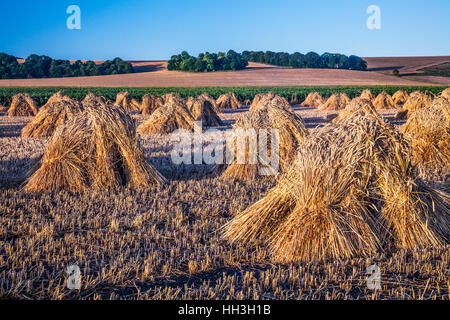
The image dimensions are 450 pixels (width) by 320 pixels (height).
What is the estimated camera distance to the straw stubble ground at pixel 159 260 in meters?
3.86

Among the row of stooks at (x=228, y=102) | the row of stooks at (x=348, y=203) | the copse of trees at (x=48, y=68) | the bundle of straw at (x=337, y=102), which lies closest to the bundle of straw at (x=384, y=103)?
the row of stooks at (x=228, y=102)

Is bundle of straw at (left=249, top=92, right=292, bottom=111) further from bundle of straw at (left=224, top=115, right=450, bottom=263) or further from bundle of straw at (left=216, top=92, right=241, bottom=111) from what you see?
bundle of straw at (left=224, top=115, right=450, bottom=263)

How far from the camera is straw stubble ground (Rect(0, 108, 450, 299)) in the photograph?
12.7 feet

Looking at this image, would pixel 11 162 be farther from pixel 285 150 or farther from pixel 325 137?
pixel 325 137

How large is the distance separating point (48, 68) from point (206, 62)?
1101 inches

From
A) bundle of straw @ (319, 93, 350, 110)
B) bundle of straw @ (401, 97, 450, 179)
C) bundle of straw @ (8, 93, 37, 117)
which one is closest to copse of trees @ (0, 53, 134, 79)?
bundle of straw @ (8, 93, 37, 117)

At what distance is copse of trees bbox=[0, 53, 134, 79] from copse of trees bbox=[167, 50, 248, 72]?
898 cm

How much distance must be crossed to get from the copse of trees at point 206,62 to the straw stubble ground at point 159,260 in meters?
69.6

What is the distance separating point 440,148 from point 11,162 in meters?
10.1

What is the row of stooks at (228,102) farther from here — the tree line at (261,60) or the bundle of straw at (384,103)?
the tree line at (261,60)

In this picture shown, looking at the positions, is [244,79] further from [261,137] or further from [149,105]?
[261,137]

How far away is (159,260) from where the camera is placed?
14.6 feet
